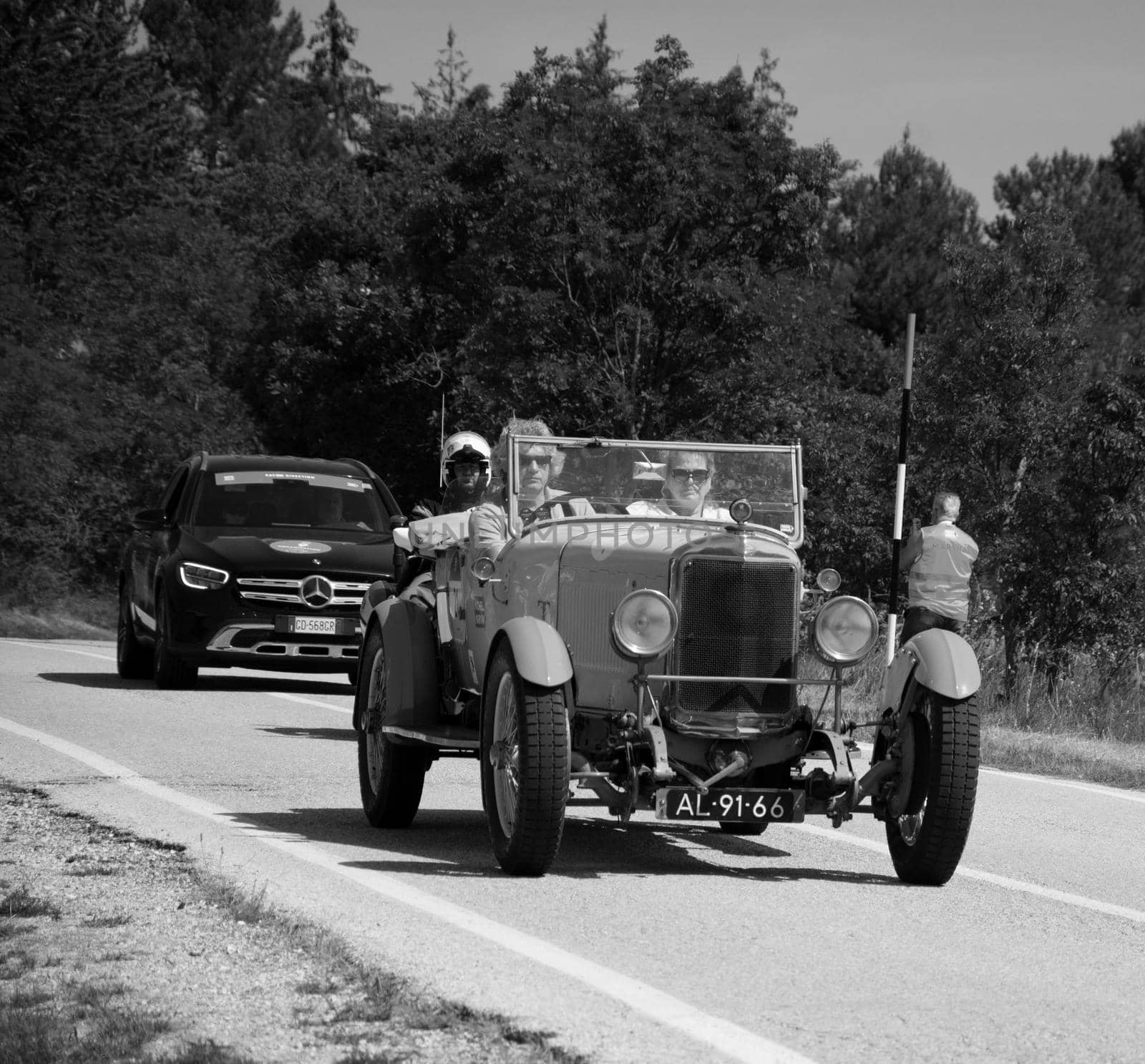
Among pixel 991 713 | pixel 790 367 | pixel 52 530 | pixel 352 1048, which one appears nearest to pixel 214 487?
pixel 991 713

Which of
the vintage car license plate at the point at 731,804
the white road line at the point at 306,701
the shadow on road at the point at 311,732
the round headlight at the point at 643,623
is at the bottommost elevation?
the shadow on road at the point at 311,732

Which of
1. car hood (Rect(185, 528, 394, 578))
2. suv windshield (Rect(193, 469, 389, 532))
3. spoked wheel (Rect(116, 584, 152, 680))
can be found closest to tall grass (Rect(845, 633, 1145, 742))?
car hood (Rect(185, 528, 394, 578))

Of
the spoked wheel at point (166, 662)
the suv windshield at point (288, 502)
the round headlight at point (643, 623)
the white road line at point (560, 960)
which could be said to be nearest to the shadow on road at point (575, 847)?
the white road line at point (560, 960)

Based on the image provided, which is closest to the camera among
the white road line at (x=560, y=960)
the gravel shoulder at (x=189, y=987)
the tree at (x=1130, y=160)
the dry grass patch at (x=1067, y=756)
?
the gravel shoulder at (x=189, y=987)

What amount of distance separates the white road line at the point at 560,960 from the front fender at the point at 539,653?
0.90 m

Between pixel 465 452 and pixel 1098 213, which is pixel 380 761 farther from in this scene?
pixel 1098 213

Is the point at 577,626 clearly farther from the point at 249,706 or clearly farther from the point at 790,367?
the point at 790,367

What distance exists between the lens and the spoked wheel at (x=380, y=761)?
8.73 m

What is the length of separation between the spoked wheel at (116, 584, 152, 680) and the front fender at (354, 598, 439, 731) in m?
8.88

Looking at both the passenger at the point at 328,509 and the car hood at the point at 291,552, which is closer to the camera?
the car hood at the point at 291,552

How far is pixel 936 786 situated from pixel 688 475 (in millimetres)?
1942

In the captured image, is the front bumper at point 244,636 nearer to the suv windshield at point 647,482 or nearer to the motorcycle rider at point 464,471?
the motorcycle rider at point 464,471

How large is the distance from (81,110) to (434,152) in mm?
8953

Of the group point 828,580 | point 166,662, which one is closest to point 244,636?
point 166,662
